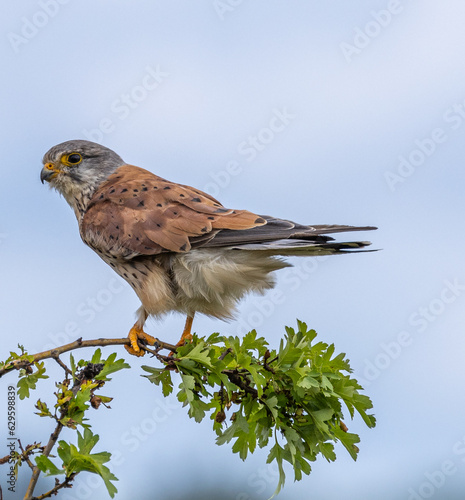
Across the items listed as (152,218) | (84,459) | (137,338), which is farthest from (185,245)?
(84,459)

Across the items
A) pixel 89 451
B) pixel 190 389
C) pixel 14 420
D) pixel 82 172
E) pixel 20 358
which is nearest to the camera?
pixel 89 451

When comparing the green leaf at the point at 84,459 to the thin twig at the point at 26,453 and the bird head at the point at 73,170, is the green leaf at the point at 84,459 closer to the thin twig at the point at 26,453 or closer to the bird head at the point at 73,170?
the thin twig at the point at 26,453

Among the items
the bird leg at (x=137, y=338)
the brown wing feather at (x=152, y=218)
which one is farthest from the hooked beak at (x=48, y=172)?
the bird leg at (x=137, y=338)

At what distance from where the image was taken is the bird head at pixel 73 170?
12.5 feet

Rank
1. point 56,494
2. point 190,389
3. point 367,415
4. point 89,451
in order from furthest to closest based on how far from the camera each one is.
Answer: point 367,415 → point 190,389 → point 89,451 → point 56,494

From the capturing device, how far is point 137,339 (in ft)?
10.3

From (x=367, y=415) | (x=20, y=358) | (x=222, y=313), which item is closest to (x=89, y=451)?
(x=20, y=358)

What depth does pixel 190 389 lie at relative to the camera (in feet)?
7.68

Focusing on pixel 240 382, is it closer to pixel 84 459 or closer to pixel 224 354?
pixel 224 354

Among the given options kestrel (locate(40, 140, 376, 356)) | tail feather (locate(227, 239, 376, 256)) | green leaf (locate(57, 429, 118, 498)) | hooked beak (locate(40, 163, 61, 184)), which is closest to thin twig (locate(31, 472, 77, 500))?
green leaf (locate(57, 429, 118, 498))

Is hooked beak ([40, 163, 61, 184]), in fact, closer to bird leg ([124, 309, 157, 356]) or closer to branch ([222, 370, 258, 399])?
bird leg ([124, 309, 157, 356])

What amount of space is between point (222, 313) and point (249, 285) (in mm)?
255

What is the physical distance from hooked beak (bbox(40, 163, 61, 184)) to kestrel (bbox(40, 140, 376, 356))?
313 mm

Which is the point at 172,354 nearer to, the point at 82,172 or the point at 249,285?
the point at 249,285
